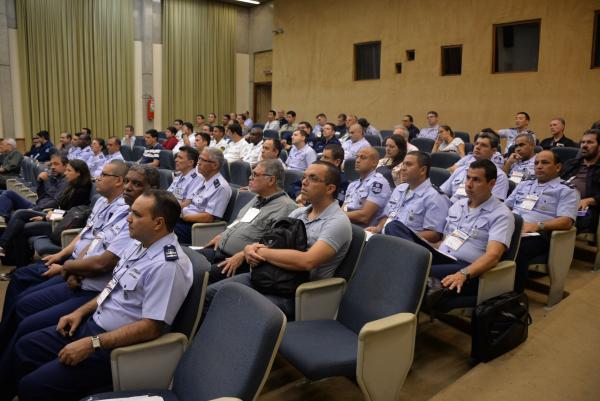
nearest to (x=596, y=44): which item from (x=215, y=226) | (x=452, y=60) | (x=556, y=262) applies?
(x=452, y=60)

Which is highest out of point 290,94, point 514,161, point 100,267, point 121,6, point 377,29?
point 121,6

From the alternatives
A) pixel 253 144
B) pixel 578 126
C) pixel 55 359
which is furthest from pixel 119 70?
pixel 55 359

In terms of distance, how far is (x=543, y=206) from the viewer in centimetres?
346

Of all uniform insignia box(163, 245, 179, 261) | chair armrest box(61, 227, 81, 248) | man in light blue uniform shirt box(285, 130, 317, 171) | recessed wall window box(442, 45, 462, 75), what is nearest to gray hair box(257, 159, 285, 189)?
uniform insignia box(163, 245, 179, 261)

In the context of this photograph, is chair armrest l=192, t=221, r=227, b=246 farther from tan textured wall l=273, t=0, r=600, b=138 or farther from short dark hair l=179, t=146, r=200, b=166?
tan textured wall l=273, t=0, r=600, b=138

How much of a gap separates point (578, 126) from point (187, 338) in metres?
7.23

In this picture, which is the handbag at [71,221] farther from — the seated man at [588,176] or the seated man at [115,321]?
the seated man at [588,176]

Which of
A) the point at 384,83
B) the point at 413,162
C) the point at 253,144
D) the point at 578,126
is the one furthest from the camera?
the point at 384,83

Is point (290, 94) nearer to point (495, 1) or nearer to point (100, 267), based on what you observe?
point (495, 1)

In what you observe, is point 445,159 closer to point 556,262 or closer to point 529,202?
point 529,202

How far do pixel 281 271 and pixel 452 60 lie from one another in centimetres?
754

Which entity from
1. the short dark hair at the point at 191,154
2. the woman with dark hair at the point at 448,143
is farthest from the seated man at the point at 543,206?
the short dark hair at the point at 191,154

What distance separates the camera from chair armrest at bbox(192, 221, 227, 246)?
3666 mm

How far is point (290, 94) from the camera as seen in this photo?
1232cm
